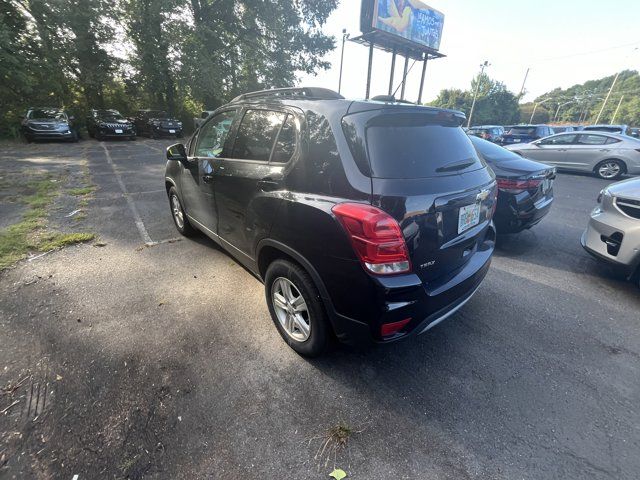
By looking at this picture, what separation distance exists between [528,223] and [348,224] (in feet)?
11.6

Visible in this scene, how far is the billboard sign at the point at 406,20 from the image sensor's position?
634 inches

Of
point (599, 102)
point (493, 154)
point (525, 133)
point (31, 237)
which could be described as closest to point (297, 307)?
point (493, 154)

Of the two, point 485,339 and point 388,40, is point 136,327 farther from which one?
point 388,40

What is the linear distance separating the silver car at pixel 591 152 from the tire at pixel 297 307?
37.8 feet

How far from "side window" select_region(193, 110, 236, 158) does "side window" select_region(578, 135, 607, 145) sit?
38.6ft

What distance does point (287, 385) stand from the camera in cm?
209

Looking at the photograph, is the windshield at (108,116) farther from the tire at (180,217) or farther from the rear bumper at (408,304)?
the rear bumper at (408,304)

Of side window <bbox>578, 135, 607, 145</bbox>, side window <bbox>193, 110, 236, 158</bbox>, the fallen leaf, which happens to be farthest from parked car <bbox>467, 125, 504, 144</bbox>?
the fallen leaf

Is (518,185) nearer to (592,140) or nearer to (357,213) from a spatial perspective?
(357,213)

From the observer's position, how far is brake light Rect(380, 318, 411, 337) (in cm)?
180

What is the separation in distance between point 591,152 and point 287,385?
1208 cm

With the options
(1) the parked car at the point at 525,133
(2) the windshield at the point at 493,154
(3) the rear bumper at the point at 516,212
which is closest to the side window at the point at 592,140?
(1) the parked car at the point at 525,133

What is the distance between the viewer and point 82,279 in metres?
3.27

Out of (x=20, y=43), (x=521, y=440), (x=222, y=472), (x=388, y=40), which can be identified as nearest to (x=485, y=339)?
(x=521, y=440)
